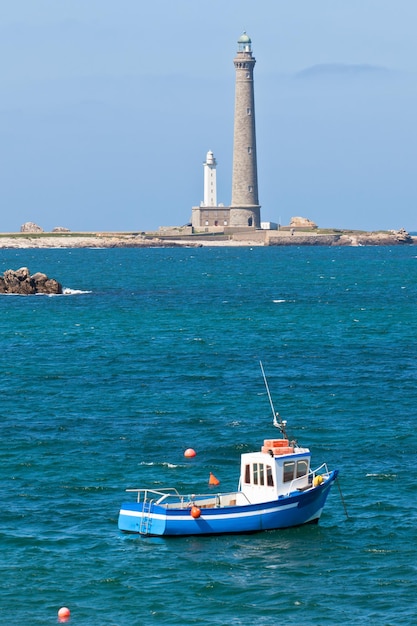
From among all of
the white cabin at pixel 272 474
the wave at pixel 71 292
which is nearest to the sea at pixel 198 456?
the white cabin at pixel 272 474

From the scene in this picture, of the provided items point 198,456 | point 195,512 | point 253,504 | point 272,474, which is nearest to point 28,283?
point 198,456

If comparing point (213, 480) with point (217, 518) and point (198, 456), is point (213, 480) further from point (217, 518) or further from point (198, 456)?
point (217, 518)

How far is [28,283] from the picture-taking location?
119 m

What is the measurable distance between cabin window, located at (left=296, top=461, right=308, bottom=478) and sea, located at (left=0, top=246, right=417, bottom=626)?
61.9 inches

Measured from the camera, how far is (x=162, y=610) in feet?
101

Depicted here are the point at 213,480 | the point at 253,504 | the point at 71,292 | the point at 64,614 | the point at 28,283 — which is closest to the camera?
the point at 64,614

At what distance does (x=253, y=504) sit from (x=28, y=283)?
86.1 m

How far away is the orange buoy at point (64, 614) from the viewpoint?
98.1ft

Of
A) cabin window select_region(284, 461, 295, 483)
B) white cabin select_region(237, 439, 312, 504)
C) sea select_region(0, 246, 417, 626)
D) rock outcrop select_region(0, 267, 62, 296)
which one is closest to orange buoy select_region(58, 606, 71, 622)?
sea select_region(0, 246, 417, 626)

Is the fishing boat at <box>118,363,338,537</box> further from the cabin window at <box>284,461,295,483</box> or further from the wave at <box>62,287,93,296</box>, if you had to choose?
the wave at <box>62,287,93,296</box>

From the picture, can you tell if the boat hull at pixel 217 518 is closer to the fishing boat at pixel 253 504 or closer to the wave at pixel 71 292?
the fishing boat at pixel 253 504

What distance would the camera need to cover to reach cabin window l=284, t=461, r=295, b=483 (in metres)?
36.2

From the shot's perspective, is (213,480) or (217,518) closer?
(217,518)

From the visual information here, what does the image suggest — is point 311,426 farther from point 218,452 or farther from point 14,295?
point 14,295
